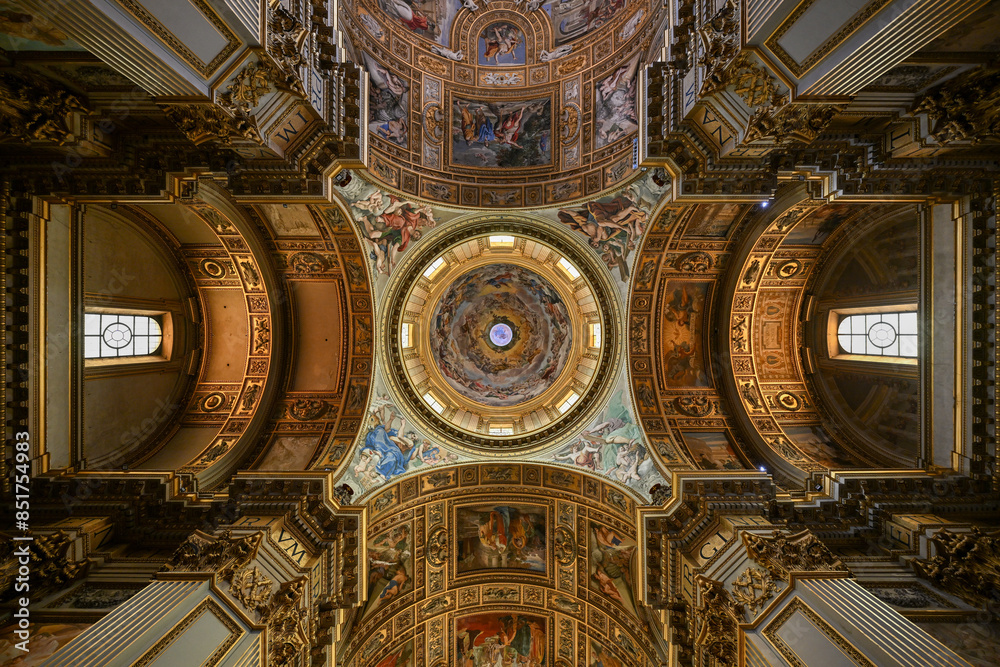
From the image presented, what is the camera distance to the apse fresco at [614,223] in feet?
44.6

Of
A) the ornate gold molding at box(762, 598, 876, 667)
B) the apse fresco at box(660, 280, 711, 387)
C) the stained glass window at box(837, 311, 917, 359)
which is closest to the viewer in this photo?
the ornate gold molding at box(762, 598, 876, 667)

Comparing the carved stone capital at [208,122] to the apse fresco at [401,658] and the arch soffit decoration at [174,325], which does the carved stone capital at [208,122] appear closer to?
the arch soffit decoration at [174,325]

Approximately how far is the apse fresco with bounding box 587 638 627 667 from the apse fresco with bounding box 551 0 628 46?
811 inches

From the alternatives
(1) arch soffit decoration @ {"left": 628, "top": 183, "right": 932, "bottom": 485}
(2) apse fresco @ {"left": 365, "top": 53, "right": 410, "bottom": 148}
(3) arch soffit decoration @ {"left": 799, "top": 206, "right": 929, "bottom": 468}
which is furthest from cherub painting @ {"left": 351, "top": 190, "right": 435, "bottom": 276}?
(3) arch soffit decoration @ {"left": 799, "top": 206, "right": 929, "bottom": 468}

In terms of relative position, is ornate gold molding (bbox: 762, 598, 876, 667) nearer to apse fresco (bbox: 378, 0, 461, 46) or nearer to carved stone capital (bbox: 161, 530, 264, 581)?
carved stone capital (bbox: 161, 530, 264, 581)

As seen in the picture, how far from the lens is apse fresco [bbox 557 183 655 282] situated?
1359 cm

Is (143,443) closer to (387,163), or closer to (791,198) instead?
(387,163)

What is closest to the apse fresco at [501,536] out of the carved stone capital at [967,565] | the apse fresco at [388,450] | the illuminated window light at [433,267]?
the apse fresco at [388,450]

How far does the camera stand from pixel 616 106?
44.8ft

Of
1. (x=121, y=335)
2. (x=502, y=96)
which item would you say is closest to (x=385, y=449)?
(x=121, y=335)

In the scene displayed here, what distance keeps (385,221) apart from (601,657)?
16.1 m

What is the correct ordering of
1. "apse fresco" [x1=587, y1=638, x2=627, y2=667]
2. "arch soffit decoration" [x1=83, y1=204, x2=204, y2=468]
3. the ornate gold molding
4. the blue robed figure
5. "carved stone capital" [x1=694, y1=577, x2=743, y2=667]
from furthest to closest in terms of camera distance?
"apse fresco" [x1=587, y1=638, x2=627, y2=667], the blue robed figure, "arch soffit decoration" [x1=83, y1=204, x2=204, y2=468], "carved stone capital" [x1=694, y1=577, x2=743, y2=667], the ornate gold molding

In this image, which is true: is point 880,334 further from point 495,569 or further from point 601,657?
point 495,569

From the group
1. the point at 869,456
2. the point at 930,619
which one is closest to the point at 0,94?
the point at 930,619
